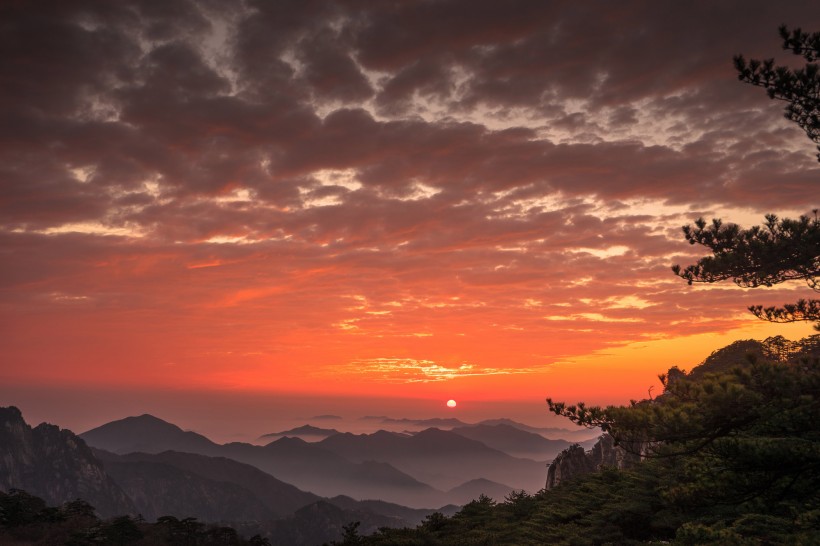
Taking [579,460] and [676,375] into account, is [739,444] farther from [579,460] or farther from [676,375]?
[579,460]

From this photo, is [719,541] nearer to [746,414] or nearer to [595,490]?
[746,414]

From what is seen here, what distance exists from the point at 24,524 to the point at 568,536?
3744 centimetres

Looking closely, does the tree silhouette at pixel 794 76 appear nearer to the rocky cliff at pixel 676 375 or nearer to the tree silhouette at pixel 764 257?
the tree silhouette at pixel 764 257

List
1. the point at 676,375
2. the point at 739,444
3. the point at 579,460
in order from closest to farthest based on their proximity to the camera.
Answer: the point at 739,444 → the point at 676,375 → the point at 579,460

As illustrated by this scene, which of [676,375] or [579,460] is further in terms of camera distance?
[579,460]

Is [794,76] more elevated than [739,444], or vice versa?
[794,76]

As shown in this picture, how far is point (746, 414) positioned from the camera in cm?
1189

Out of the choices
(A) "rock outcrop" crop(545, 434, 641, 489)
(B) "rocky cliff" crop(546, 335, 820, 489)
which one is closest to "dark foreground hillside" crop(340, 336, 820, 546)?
(B) "rocky cliff" crop(546, 335, 820, 489)

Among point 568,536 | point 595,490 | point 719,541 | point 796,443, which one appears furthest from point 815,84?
point 595,490

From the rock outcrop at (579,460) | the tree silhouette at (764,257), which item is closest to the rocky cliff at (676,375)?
the rock outcrop at (579,460)

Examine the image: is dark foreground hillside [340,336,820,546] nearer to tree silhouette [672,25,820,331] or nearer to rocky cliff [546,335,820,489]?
tree silhouette [672,25,820,331]

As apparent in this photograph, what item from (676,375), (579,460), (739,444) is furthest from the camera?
(579,460)

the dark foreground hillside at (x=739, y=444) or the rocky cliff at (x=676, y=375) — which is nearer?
the dark foreground hillside at (x=739, y=444)

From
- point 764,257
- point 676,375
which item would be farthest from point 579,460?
point 764,257
